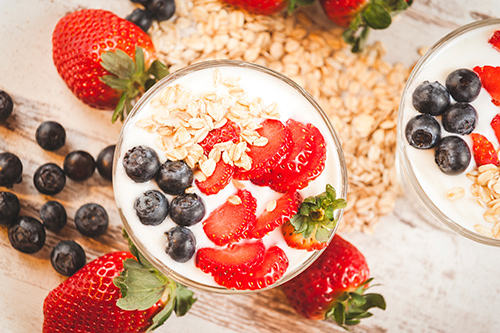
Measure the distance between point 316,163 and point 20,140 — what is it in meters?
0.89

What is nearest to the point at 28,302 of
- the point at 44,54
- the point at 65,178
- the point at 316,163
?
the point at 65,178

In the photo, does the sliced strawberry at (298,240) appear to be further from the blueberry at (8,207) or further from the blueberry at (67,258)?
the blueberry at (8,207)

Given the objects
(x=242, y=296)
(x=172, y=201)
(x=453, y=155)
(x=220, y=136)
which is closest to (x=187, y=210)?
(x=172, y=201)

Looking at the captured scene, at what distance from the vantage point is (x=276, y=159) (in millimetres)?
1116

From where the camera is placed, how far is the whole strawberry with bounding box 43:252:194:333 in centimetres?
129

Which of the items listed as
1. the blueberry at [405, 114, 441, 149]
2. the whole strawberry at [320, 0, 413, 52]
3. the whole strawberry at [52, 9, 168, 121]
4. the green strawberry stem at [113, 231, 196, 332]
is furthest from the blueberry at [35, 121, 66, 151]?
the blueberry at [405, 114, 441, 149]

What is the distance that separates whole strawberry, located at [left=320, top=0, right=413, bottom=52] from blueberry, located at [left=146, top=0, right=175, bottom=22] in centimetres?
44

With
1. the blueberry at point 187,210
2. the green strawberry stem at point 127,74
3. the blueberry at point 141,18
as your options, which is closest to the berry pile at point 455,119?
the blueberry at point 187,210

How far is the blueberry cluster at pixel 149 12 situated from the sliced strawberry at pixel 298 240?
732mm

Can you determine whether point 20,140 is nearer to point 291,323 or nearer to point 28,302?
point 28,302

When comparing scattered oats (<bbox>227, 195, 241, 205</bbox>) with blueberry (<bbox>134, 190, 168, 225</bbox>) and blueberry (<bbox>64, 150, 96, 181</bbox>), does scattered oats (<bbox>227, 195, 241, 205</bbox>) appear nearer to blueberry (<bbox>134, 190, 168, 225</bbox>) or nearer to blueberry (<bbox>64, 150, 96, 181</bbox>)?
blueberry (<bbox>134, 190, 168, 225</bbox>)

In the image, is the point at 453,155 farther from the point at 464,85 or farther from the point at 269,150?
the point at 269,150

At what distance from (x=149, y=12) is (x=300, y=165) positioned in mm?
703

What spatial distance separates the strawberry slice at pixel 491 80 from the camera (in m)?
1.25
